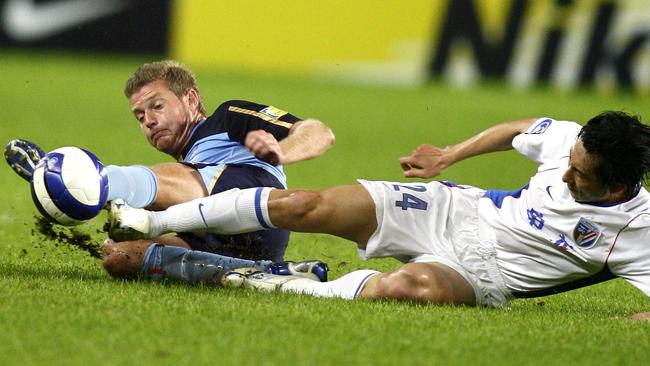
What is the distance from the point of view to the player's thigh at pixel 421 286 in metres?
4.92

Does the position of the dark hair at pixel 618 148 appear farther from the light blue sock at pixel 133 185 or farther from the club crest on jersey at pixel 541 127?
the light blue sock at pixel 133 185

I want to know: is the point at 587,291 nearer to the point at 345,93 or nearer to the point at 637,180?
the point at 637,180

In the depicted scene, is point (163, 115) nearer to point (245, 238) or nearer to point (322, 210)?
point (245, 238)

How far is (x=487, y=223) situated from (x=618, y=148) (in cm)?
71

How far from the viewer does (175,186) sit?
543cm

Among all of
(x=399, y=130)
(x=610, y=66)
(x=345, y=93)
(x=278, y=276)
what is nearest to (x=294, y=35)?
(x=345, y=93)

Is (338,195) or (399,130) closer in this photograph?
(338,195)

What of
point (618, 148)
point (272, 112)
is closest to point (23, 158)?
point (272, 112)

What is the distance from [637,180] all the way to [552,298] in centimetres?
109

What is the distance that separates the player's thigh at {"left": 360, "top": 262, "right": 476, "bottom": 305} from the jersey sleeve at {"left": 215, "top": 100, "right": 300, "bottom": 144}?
93cm

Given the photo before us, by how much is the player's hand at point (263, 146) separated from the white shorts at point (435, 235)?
53cm

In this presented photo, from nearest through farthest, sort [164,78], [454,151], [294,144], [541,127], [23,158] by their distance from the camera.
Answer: [294,144]
[23,158]
[541,127]
[454,151]
[164,78]

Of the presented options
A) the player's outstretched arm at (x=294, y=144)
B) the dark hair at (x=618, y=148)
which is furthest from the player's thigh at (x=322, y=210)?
the dark hair at (x=618, y=148)

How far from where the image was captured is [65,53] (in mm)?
16625
